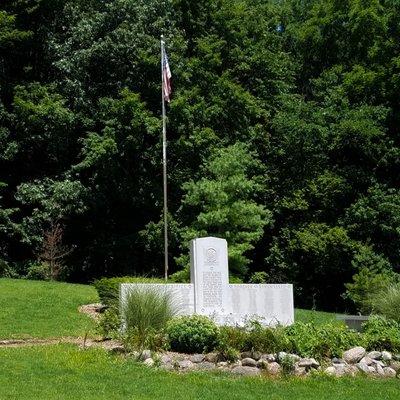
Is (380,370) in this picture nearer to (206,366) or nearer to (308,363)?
(308,363)

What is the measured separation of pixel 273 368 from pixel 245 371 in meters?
0.51

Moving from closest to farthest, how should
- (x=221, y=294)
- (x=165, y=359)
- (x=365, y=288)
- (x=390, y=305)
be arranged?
(x=165, y=359), (x=390, y=305), (x=221, y=294), (x=365, y=288)

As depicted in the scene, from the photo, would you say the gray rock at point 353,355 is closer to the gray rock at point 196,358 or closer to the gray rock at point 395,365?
the gray rock at point 395,365

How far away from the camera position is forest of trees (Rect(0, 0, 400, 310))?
3059 centimetres

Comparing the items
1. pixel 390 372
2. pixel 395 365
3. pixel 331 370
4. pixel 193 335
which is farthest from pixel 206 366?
pixel 395 365

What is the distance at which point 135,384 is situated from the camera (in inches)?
392

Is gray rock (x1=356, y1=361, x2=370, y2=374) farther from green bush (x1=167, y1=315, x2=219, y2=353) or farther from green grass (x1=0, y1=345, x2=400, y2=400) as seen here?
green bush (x1=167, y1=315, x2=219, y2=353)

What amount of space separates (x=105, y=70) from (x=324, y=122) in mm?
10765

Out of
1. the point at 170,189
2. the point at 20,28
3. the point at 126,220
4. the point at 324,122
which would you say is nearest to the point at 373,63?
the point at 324,122

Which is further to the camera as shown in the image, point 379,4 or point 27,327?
point 379,4

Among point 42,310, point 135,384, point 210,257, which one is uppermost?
point 210,257

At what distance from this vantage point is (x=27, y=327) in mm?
16281

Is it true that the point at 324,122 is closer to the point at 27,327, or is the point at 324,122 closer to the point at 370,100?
the point at 370,100

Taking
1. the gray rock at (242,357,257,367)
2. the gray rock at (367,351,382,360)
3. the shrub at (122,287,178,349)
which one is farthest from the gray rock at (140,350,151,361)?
the gray rock at (367,351,382,360)
